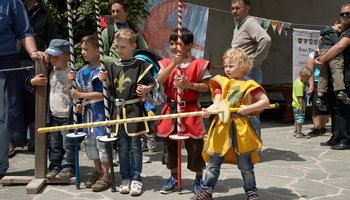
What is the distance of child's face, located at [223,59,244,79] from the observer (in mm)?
3859

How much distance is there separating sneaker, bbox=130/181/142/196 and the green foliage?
2.56 m

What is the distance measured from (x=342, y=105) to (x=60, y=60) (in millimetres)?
3791

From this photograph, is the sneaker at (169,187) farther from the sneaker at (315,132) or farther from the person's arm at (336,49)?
the sneaker at (315,132)

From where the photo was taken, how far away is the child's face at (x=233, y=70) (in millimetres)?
3859

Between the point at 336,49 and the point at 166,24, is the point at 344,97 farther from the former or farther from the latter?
the point at 166,24

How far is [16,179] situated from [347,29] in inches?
175

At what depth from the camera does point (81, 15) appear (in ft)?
20.9

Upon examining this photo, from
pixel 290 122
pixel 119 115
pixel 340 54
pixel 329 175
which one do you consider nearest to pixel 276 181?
pixel 329 175

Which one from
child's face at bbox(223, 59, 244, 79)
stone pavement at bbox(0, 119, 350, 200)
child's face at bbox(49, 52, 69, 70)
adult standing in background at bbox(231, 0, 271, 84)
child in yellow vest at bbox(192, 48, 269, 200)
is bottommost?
stone pavement at bbox(0, 119, 350, 200)

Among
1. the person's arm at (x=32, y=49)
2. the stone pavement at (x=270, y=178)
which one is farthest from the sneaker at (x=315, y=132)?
the person's arm at (x=32, y=49)

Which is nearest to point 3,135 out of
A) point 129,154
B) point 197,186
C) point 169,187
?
point 129,154

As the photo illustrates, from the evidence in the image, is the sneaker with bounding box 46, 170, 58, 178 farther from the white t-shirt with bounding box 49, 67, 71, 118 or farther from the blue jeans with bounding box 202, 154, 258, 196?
the blue jeans with bounding box 202, 154, 258, 196

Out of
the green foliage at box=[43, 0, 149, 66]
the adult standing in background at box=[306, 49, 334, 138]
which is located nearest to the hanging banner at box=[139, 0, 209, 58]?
the green foliage at box=[43, 0, 149, 66]

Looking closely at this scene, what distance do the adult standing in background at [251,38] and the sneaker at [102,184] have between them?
1.77 meters
